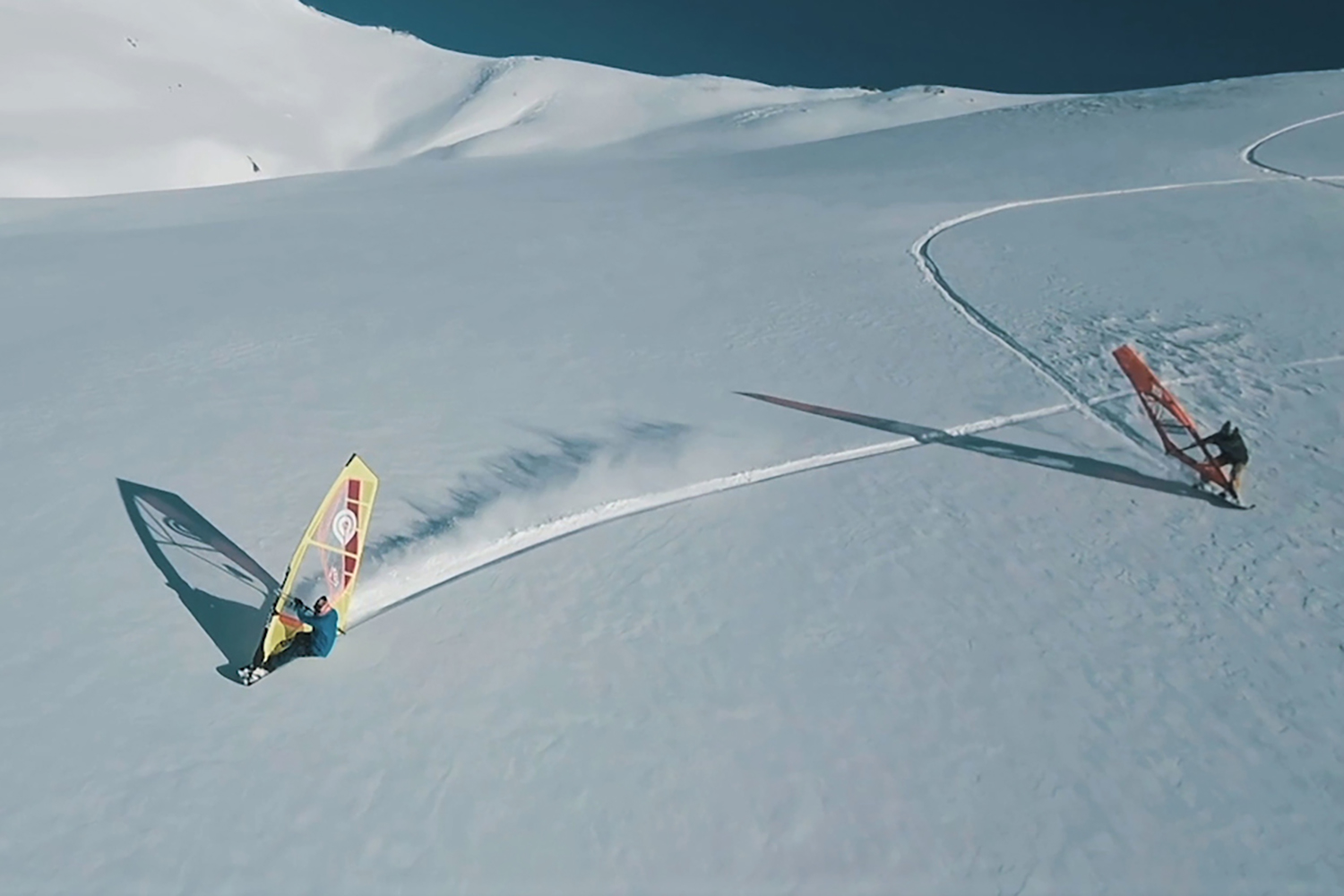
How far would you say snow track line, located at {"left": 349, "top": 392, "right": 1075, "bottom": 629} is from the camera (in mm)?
9570

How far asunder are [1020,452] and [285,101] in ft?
140

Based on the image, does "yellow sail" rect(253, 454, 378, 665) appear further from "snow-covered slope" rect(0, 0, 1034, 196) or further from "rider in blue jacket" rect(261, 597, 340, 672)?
"snow-covered slope" rect(0, 0, 1034, 196)

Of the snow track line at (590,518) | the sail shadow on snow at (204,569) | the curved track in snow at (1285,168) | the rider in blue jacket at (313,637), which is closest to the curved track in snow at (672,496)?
the snow track line at (590,518)

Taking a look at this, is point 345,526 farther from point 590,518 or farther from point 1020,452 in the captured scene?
point 1020,452

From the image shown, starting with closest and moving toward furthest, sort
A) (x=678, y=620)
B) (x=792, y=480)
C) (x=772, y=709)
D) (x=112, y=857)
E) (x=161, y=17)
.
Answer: (x=112, y=857)
(x=772, y=709)
(x=678, y=620)
(x=792, y=480)
(x=161, y=17)

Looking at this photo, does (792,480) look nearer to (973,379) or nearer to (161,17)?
(973,379)

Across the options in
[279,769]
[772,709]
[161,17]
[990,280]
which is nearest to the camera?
[279,769]

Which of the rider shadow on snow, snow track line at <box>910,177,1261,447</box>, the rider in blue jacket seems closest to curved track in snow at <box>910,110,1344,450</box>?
snow track line at <box>910,177,1261,447</box>

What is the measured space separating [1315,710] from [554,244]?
15.9 meters

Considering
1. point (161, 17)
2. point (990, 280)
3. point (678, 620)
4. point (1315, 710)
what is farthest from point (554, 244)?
point (161, 17)

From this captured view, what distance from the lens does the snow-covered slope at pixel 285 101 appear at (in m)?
35.7

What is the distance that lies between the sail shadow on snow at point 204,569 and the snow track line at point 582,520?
0.95 meters

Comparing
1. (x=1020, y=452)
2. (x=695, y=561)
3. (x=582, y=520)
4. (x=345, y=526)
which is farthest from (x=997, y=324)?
(x=345, y=526)

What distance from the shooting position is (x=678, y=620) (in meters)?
9.14
